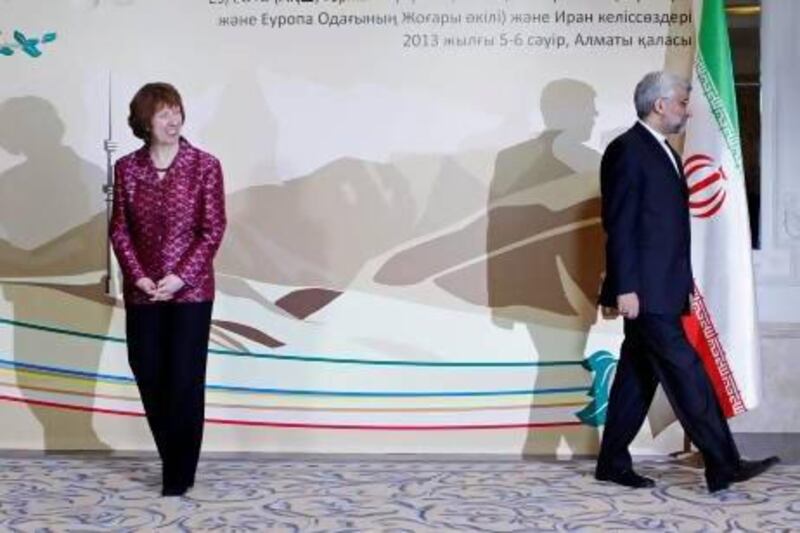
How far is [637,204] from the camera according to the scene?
3.41 metres

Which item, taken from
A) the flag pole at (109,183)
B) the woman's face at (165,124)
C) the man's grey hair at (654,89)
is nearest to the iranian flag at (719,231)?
the man's grey hair at (654,89)

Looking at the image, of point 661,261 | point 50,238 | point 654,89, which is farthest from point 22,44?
point 661,261

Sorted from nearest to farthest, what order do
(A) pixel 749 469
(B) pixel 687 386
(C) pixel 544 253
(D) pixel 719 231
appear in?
(B) pixel 687 386
(A) pixel 749 469
(D) pixel 719 231
(C) pixel 544 253

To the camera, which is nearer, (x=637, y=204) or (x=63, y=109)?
(x=637, y=204)

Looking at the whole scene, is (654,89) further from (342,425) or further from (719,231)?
(342,425)

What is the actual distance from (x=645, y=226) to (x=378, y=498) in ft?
4.02

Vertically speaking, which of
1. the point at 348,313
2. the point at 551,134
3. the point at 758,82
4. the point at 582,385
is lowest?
the point at 582,385

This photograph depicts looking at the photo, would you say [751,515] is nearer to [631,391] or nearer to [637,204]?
[631,391]

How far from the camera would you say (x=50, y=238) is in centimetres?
416

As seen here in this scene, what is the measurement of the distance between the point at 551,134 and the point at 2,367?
2331 mm

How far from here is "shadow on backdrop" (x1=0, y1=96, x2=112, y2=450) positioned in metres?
4.14

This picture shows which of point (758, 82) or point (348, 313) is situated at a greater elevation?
point (758, 82)

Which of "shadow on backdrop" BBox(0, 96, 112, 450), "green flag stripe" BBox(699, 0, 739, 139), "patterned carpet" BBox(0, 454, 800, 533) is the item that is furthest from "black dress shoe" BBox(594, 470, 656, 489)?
"shadow on backdrop" BBox(0, 96, 112, 450)

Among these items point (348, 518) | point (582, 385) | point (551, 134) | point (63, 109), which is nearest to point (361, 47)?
point (551, 134)
